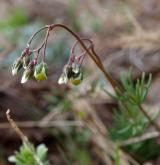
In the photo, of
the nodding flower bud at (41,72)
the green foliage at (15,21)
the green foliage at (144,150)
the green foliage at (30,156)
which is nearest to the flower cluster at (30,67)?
the nodding flower bud at (41,72)

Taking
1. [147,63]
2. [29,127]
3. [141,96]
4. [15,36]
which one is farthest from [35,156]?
[15,36]

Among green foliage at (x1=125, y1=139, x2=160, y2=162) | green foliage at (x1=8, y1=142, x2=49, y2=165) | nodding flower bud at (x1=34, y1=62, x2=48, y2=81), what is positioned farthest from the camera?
green foliage at (x1=125, y1=139, x2=160, y2=162)

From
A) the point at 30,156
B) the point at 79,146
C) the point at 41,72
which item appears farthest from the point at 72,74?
the point at 79,146

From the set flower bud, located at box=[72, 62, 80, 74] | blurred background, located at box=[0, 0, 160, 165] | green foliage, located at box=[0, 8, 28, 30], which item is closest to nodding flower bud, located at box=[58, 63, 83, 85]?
flower bud, located at box=[72, 62, 80, 74]

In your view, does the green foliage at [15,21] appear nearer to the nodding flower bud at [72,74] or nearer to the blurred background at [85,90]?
the blurred background at [85,90]

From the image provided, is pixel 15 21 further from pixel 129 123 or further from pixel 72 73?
pixel 72 73

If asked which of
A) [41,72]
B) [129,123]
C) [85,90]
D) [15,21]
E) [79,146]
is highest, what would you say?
[15,21]

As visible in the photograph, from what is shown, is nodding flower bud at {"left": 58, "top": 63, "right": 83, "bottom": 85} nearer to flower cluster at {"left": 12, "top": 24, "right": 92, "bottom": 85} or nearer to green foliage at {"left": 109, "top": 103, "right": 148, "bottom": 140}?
flower cluster at {"left": 12, "top": 24, "right": 92, "bottom": 85}

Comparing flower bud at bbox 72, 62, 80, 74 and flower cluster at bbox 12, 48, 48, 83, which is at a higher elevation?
flower cluster at bbox 12, 48, 48, 83
